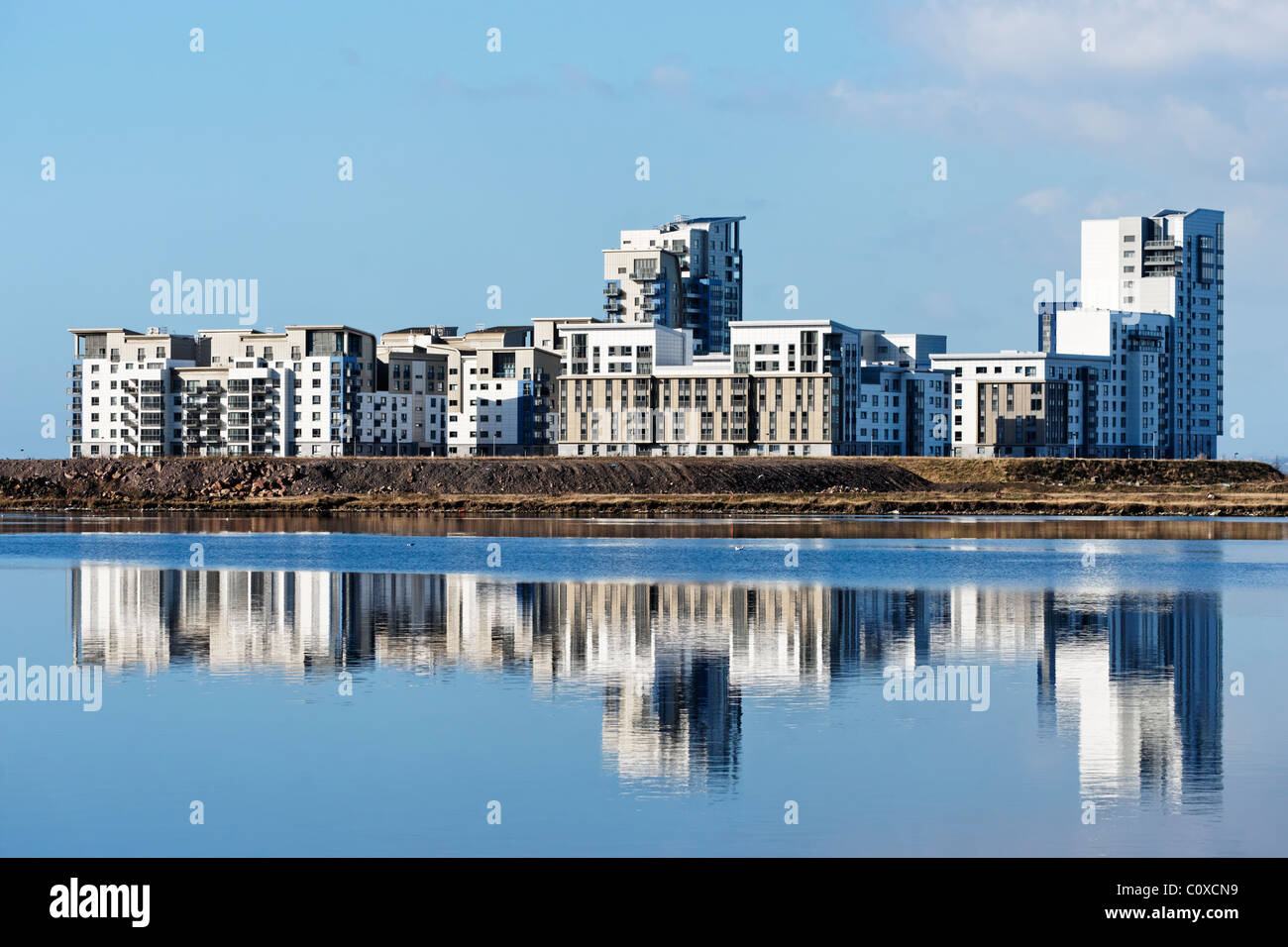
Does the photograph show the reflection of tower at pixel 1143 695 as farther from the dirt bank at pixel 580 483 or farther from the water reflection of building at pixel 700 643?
the dirt bank at pixel 580 483

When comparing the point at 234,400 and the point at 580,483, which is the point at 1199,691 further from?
the point at 234,400

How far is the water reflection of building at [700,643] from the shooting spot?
86.0 ft

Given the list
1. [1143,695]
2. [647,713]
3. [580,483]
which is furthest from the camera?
[580,483]

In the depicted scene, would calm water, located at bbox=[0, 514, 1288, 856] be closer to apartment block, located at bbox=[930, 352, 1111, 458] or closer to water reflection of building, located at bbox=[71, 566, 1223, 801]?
water reflection of building, located at bbox=[71, 566, 1223, 801]

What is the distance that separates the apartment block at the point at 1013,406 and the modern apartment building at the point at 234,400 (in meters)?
76.4

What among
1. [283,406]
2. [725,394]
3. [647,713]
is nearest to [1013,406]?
[725,394]

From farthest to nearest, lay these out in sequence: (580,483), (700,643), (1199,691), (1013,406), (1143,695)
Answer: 1. (1013,406)
2. (580,483)
3. (700,643)
4. (1199,691)
5. (1143,695)

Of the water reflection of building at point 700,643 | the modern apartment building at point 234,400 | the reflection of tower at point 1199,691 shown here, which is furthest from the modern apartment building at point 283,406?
the reflection of tower at point 1199,691

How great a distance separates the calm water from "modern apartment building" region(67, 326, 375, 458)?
132238 millimetres

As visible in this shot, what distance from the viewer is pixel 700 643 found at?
38.1m

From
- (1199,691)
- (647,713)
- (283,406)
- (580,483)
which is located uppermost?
(283,406)

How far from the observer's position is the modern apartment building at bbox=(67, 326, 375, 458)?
190500 millimetres

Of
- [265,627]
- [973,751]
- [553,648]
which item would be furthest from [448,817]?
[265,627]

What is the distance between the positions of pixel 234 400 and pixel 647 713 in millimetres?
171384
